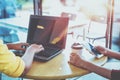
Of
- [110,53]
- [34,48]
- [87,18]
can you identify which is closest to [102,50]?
[110,53]

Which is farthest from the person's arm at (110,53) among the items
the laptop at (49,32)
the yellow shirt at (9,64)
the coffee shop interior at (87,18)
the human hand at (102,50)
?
the coffee shop interior at (87,18)

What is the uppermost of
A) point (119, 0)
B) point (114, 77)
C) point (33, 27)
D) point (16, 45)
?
point (119, 0)

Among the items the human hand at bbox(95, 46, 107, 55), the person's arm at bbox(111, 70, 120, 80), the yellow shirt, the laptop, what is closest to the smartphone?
the human hand at bbox(95, 46, 107, 55)

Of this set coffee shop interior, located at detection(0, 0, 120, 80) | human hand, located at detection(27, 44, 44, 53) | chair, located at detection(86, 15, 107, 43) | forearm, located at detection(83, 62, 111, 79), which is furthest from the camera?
chair, located at detection(86, 15, 107, 43)

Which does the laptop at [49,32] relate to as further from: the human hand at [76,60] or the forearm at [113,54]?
the forearm at [113,54]

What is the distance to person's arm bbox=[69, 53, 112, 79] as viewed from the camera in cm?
148

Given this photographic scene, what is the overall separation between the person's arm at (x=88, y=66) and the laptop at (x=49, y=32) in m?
0.26

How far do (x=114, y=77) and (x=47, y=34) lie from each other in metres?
0.79

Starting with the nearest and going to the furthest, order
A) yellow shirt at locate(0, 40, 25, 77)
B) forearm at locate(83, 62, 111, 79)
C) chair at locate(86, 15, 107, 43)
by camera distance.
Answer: yellow shirt at locate(0, 40, 25, 77) < forearm at locate(83, 62, 111, 79) < chair at locate(86, 15, 107, 43)

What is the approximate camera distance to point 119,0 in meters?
3.00

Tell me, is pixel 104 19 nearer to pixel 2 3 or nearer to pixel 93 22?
pixel 93 22

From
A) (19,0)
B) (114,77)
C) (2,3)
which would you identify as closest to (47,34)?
(114,77)

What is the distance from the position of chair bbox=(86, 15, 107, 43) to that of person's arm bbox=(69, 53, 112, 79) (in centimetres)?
178

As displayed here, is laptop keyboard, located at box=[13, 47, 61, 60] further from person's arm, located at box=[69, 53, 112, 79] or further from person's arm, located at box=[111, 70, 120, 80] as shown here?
person's arm, located at box=[111, 70, 120, 80]
